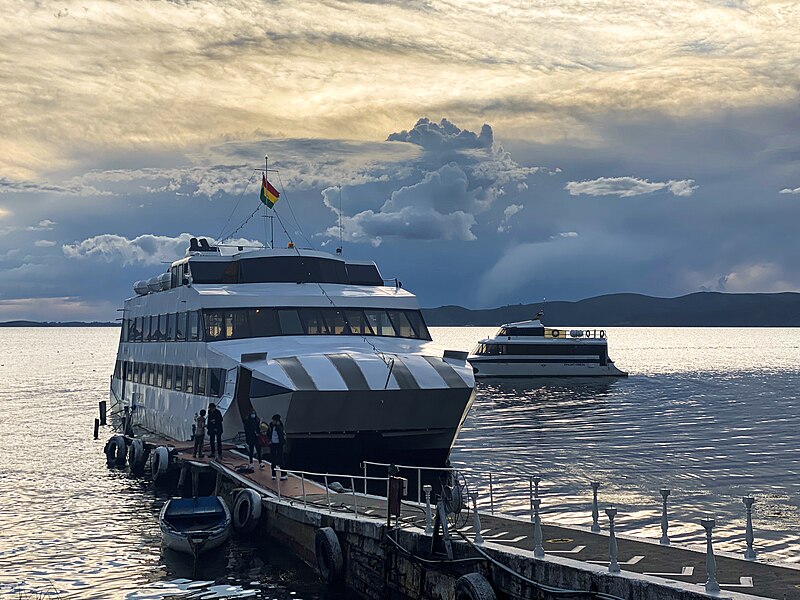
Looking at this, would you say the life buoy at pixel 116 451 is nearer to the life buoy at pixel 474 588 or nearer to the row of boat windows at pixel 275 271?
the row of boat windows at pixel 275 271

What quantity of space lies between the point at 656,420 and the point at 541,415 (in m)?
8.31

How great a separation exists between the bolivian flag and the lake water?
14605 mm

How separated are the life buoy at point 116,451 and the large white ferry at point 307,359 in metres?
1.91

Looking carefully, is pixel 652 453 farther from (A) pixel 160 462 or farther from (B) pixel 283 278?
(A) pixel 160 462

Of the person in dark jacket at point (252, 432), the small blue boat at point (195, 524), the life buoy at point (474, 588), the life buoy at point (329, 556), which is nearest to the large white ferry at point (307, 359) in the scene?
the person in dark jacket at point (252, 432)

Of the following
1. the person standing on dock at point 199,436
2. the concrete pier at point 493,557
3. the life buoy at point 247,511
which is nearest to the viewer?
the concrete pier at point 493,557

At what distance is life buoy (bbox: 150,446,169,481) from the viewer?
3462 cm

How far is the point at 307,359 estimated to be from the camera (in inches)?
1217

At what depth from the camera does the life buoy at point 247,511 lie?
1031 inches

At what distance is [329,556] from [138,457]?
62.3 ft

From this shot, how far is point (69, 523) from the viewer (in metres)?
31.8

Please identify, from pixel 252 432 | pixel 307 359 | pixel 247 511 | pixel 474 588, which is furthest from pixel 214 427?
pixel 474 588

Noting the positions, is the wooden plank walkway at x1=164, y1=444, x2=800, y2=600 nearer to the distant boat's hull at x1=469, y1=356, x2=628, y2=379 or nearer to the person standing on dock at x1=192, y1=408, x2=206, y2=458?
the person standing on dock at x1=192, y1=408, x2=206, y2=458

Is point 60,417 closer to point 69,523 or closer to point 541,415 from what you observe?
point 541,415
